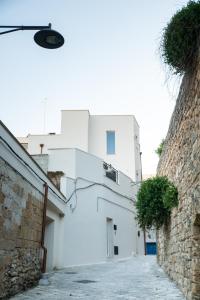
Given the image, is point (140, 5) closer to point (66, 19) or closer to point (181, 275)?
point (66, 19)

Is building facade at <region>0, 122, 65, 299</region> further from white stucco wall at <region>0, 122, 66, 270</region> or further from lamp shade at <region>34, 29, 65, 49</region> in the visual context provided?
lamp shade at <region>34, 29, 65, 49</region>

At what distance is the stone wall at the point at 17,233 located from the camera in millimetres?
5688

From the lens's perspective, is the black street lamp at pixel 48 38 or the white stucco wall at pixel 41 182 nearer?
the black street lamp at pixel 48 38

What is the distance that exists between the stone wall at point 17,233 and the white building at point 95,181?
5.56 m

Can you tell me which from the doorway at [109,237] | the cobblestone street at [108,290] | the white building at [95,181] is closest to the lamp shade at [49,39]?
the cobblestone street at [108,290]

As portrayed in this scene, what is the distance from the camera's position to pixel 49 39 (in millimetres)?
5242

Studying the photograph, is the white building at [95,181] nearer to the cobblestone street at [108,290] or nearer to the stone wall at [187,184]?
the cobblestone street at [108,290]

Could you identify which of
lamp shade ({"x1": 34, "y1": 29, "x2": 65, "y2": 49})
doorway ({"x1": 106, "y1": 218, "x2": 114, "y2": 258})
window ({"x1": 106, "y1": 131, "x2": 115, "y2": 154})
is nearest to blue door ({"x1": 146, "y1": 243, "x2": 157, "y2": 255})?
window ({"x1": 106, "y1": 131, "x2": 115, "y2": 154})

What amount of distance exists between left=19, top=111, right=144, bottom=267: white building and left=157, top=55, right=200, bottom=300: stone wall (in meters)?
7.13

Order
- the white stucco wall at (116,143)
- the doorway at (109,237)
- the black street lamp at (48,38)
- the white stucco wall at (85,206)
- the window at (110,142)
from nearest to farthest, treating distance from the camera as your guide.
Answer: the black street lamp at (48,38)
the white stucco wall at (85,206)
the doorway at (109,237)
the white stucco wall at (116,143)
the window at (110,142)

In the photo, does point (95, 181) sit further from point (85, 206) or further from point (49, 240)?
point (49, 240)

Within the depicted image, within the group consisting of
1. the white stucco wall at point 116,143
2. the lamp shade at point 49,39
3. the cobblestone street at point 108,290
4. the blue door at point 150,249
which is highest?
the white stucco wall at point 116,143

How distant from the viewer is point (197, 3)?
5328 millimetres

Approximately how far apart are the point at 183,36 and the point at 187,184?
2428mm
